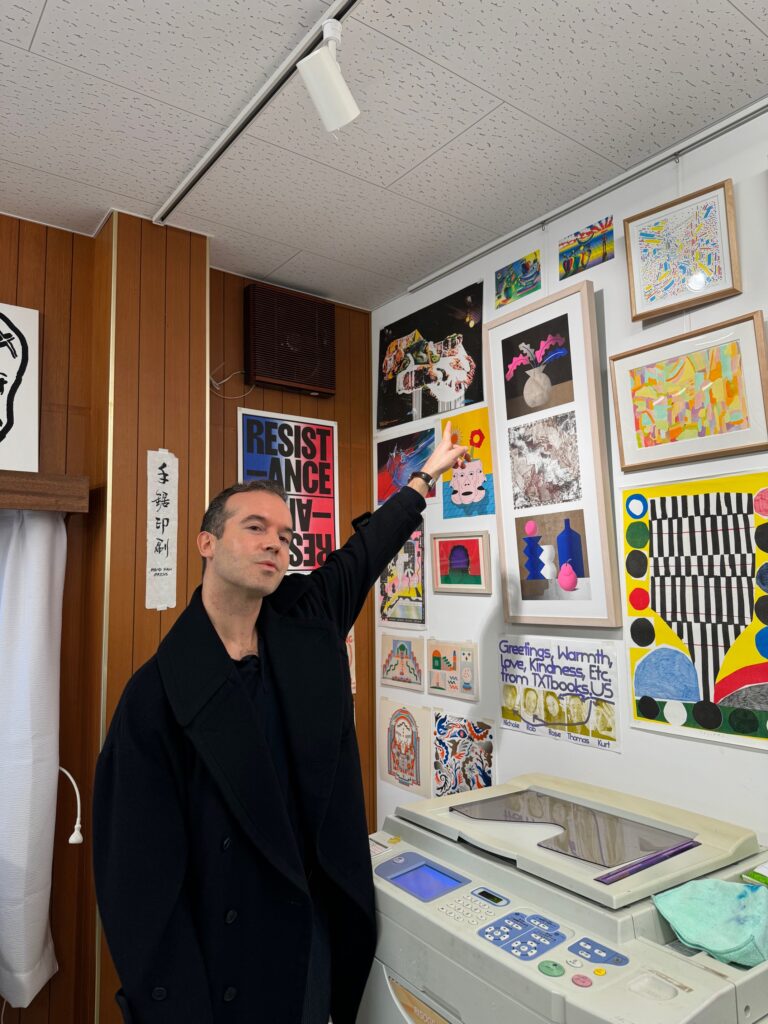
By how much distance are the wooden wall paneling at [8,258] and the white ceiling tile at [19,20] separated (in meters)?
0.80

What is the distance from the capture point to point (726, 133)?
69.9 inches

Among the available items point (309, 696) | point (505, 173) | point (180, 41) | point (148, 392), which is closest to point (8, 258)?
point (148, 392)

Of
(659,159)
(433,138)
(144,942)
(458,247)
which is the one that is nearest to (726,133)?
(659,159)

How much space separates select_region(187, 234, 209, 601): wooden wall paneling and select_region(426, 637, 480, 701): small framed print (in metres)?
0.86

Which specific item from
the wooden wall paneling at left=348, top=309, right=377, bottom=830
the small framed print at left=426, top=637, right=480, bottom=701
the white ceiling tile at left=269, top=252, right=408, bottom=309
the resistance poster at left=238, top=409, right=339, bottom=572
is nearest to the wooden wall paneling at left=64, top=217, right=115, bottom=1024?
the resistance poster at left=238, top=409, right=339, bottom=572

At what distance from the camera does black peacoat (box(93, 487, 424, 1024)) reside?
131cm

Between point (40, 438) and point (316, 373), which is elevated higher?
point (316, 373)

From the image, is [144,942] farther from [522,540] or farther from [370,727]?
[370,727]

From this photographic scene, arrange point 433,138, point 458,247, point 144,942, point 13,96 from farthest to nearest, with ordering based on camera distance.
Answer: point 458,247 → point 433,138 → point 13,96 → point 144,942

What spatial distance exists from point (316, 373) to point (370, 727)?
4.53 feet

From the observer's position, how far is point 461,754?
240 centimetres

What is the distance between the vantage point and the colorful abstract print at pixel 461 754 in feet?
7.57

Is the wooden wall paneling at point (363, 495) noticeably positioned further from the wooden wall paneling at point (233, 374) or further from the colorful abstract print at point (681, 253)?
the colorful abstract print at point (681, 253)

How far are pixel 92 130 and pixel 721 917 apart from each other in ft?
7.07
